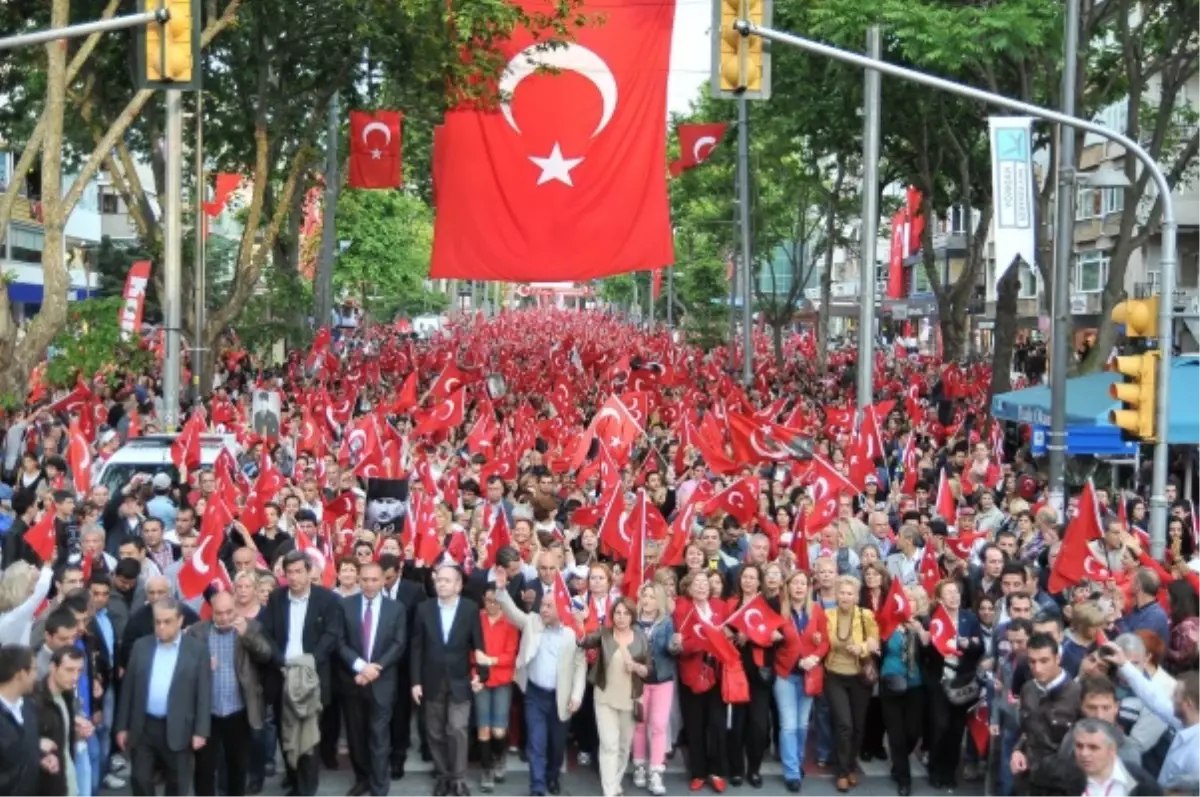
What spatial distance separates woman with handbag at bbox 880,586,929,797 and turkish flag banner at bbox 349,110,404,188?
19.6m

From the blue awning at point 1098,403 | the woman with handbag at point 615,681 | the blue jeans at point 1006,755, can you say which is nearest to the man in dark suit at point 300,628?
the woman with handbag at point 615,681

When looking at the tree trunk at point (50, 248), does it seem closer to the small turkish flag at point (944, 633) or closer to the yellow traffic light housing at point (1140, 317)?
the yellow traffic light housing at point (1140, 317)

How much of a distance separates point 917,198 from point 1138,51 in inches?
788

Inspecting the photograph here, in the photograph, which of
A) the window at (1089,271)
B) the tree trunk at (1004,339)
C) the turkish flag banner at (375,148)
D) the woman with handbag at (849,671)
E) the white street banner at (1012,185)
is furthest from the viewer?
the window at (1089,271)

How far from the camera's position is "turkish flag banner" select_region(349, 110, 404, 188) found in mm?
29812

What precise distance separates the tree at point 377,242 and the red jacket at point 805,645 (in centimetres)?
4674

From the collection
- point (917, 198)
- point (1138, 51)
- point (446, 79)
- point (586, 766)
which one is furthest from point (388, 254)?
point (586, 766)

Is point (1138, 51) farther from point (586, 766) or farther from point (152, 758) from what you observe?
point (152, 758)

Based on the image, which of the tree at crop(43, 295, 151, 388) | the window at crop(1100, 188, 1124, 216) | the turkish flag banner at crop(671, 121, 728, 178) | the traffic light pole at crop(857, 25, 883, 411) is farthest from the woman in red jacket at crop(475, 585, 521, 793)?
the window at crop(1100, 188, 1124, 216)

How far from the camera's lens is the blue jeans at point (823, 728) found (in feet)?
39.1

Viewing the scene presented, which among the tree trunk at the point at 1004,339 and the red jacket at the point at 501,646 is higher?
the tree trunk at the point at 1004,339

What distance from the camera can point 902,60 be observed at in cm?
2456

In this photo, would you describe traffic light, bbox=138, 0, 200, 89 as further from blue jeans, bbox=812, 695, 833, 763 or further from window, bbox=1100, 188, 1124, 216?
window, bbox=1100, 188, 1124, 216

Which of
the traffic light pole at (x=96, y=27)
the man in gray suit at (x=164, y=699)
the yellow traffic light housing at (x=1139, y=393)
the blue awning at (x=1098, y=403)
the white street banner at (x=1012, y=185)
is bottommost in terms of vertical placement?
the man in gray suit at (x=164, y=699)
